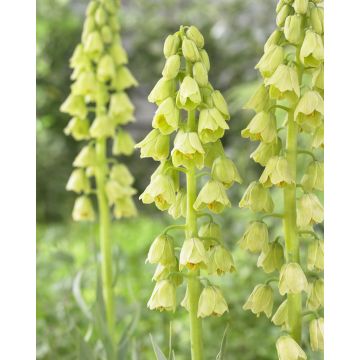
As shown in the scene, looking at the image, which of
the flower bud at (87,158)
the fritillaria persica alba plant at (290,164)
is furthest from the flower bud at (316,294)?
the flower bud at (87,158)

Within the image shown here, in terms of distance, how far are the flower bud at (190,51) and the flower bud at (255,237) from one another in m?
0.13

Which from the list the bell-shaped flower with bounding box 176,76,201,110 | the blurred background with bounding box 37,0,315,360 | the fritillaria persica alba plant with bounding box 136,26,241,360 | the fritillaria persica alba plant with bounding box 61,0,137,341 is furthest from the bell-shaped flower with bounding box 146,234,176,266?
the blurred background with bounding box 37,0,315,360

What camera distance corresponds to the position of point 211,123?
20.8 inches

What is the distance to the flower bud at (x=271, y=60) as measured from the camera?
0.55m

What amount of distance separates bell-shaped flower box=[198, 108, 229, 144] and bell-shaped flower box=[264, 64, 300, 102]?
0.14 ft

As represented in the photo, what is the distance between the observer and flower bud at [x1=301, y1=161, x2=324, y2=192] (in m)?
0.57

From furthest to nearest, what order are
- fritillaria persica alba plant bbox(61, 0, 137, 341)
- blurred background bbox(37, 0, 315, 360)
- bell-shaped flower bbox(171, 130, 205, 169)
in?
1. blurred background bbox(37, 0, 315, 360)
2. fritillaria persica alba plant bbox(61, 0, 137, 341)
3. bell-shaped flower bbox(171, 130, 205, 169)

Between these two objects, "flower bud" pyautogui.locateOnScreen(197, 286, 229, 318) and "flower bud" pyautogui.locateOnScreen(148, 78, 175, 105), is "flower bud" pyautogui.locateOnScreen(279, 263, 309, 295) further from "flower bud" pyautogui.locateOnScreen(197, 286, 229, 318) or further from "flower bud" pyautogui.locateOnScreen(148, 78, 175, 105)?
"flower bud" pyautogui.locateOnScreen(148, 78, 175, 105)

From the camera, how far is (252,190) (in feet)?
1.84

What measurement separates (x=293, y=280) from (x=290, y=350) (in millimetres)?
52
